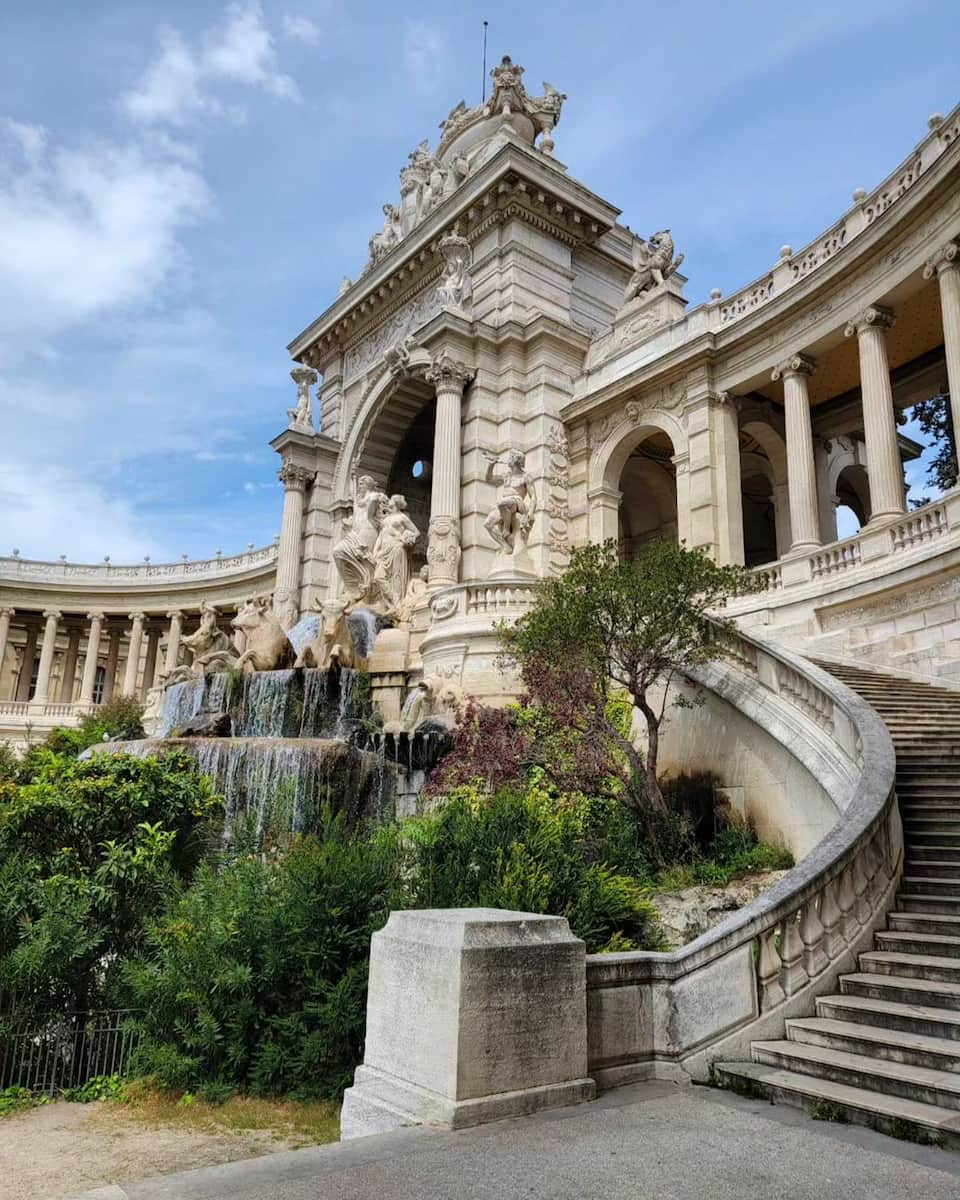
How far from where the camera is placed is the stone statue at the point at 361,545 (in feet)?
84.7

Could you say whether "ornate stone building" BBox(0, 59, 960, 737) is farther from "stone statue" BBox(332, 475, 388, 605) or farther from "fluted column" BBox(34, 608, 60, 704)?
"fluted column" BBox(34, 608, 60, 704)

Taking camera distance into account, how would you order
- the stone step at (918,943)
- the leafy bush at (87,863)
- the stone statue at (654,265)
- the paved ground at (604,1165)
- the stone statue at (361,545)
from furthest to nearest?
the stone statue at (654,265) < the stone statue at (361,545) < the leafy bush at (87,863) < the stone step at (918,943) < the paved ground at (604,1165)

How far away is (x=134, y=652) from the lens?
53656 millimetres

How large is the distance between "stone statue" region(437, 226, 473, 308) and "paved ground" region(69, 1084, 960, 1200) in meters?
26.7

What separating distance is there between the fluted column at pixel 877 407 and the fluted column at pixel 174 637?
4072 centimetres

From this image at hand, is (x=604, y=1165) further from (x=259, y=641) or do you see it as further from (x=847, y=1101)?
(x=259, y=641)

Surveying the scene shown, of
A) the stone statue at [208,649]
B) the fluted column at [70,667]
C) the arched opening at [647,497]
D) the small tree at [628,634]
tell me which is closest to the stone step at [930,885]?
the small tree at [628,634]

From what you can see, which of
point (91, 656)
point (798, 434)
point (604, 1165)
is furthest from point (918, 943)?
point (91, 656)

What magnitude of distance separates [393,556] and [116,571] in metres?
38.1

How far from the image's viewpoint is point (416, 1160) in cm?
414

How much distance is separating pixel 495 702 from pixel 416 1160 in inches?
561

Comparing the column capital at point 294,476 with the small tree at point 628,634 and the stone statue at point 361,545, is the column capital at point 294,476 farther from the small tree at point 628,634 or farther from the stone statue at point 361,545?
the small tree at point 628,634

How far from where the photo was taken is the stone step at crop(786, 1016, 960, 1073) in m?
5.19

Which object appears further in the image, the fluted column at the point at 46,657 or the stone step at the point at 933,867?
the fluted column at the point at 46,657
